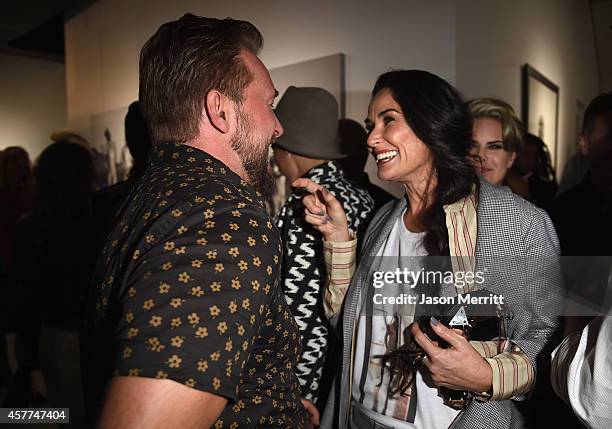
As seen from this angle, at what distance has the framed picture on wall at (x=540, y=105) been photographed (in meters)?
2.90

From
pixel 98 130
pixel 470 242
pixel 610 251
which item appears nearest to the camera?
pixel 470 242

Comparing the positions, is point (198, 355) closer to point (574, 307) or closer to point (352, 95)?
point (574, 307)

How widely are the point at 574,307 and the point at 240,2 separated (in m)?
2.54

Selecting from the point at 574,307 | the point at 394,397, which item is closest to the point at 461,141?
the point at 574,307

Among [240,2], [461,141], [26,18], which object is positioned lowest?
[461,141]

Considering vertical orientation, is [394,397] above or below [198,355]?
below

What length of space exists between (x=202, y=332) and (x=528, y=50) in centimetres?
→ 299

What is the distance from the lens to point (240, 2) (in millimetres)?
2982

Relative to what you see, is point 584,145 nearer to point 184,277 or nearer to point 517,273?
point 517,273

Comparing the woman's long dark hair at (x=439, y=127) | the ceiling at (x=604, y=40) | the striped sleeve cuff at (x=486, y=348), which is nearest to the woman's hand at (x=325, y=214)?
the woman's long dark hair at (x=439, y=127)

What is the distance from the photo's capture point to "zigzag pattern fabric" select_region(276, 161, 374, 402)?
158 cm

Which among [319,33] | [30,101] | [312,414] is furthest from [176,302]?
[30,101]

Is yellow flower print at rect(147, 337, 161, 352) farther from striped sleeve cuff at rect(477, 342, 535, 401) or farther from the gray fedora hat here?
the gray fedora hat

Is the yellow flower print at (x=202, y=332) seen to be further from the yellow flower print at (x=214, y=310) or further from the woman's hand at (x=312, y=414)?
the woman's hand at (x=312, y=414)
